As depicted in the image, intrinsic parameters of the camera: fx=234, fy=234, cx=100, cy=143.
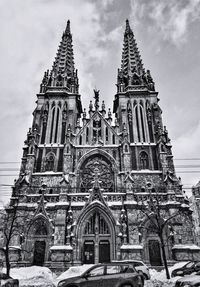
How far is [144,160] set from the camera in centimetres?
3155

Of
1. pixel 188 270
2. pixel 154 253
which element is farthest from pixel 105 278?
pixel 154 253

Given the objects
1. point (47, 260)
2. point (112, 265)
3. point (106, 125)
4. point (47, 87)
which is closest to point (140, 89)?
point (106, 125)

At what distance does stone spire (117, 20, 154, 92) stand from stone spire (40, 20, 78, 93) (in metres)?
8.38

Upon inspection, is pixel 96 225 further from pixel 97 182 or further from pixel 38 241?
pixel 38 241

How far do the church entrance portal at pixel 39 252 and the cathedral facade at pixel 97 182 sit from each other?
0.06m

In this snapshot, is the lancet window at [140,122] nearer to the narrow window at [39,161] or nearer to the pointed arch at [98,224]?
the pointed arch at [98,224]

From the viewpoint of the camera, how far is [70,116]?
115 feet

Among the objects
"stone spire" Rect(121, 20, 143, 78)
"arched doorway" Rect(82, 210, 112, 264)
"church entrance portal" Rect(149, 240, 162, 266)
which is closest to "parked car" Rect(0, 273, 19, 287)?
"arched doorway" Rect(82, 210, 112, 264)

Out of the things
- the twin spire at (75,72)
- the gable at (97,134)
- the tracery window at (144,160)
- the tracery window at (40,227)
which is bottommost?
the tracery window at (40,227)

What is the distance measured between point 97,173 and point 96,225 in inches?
249

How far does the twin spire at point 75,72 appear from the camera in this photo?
3938 centimetres

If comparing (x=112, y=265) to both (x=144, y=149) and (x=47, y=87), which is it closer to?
(x=144, y=149)

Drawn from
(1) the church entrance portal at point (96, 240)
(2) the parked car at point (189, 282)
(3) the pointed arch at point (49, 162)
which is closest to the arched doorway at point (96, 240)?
(1) the church entrance portal at point (96, 240)

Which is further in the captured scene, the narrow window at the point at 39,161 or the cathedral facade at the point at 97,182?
the narrow window at the point at 39,161
